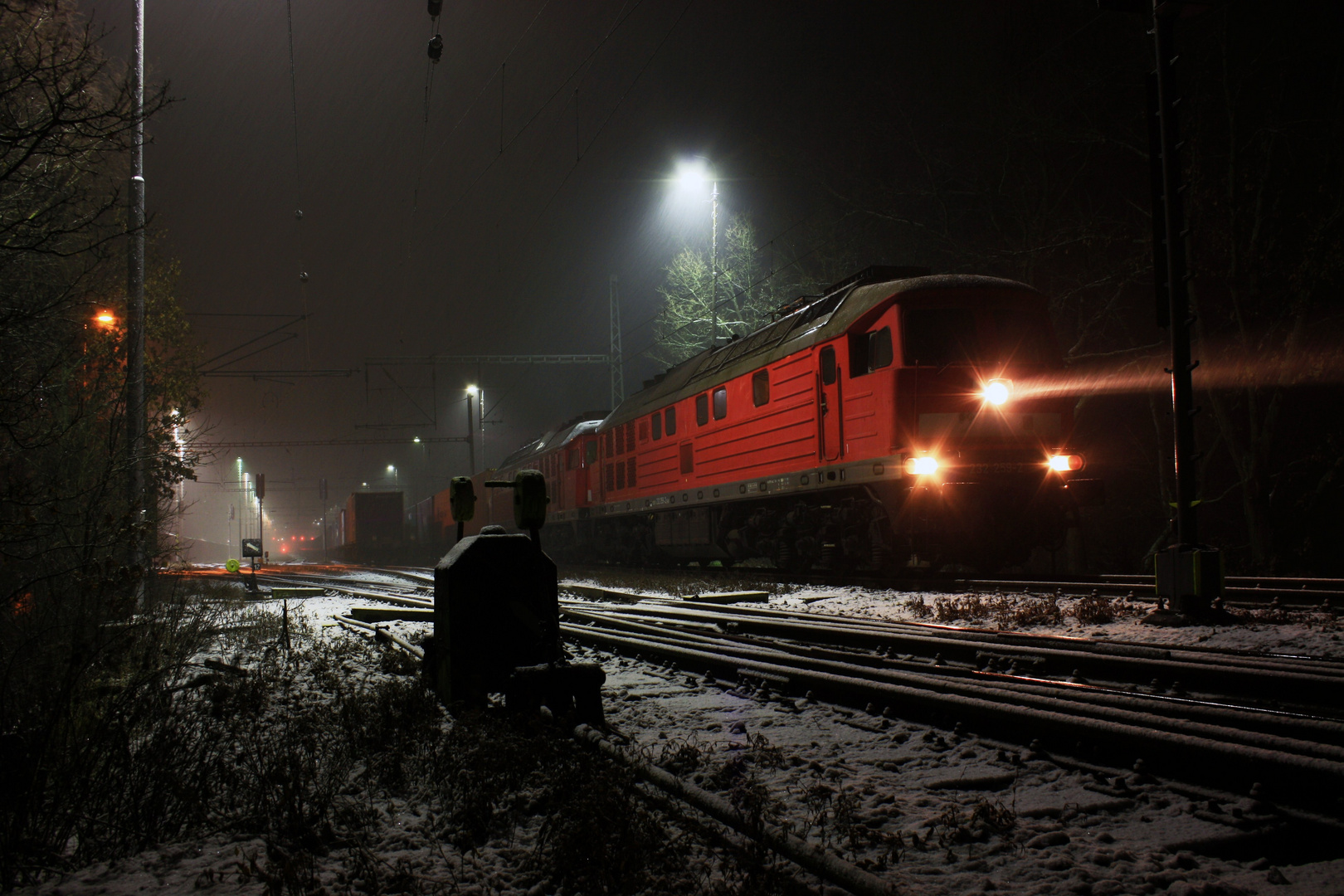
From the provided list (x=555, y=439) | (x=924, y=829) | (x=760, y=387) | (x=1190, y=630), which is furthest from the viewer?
(x=555, y=439)

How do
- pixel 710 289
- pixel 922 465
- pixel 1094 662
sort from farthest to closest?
1. pixel 710 289
2. pixel 922 465
3. pixel 1094 662

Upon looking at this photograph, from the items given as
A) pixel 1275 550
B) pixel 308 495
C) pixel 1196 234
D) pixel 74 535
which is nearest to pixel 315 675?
pixel 74 535

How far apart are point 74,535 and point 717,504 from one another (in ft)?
34.4

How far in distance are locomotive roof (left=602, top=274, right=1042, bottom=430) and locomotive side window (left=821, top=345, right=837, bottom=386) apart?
0.60 ft

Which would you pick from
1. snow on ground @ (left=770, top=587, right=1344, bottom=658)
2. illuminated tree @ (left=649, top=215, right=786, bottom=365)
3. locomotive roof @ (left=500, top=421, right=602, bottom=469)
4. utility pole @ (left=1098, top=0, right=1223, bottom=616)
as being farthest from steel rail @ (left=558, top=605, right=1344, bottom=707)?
illuminated tree @ (left=649, top=215, right=786, bottom=365)

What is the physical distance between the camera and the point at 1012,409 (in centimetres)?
1086

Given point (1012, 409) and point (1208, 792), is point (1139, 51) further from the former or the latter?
point (1208, 792)

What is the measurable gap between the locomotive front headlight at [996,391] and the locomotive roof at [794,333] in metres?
1.27

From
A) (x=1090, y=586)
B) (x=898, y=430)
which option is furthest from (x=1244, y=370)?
(x=898, y=430)

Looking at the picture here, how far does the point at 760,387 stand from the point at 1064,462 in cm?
487

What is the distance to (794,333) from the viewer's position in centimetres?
1333

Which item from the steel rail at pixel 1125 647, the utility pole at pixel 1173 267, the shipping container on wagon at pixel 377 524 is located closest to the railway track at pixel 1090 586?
the utility pole at pixel 1173 267

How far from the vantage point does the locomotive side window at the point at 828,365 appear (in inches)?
468

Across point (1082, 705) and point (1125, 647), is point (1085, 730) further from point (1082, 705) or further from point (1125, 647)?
point (1125, 647)
